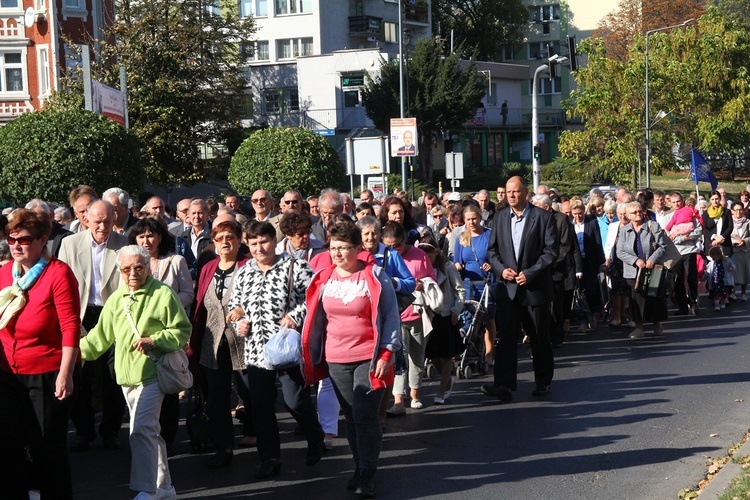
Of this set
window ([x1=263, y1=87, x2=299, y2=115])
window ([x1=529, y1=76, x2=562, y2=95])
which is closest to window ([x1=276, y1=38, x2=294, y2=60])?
window ([x1=263, y1=87, x2=299, y2=115])

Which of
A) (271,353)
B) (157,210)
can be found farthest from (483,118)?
(271,353)

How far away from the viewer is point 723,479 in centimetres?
738

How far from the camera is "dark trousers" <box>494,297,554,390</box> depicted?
Result: 10.7 meters

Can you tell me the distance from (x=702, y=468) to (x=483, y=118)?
68349 millimetres

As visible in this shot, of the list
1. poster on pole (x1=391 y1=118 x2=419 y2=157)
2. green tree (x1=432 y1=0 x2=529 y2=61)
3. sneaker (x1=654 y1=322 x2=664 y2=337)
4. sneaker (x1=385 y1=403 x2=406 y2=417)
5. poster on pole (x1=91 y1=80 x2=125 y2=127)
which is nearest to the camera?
sneaker (x1=385 y1=403 x2=406 y2=417)

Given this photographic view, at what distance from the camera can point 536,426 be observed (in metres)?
9.59

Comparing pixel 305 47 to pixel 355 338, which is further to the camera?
pixel 305 47

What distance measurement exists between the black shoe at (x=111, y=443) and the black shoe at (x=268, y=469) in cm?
166

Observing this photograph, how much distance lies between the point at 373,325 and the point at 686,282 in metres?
11.8

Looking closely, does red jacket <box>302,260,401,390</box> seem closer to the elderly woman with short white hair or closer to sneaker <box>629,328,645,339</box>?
the elderly woman with short white hair

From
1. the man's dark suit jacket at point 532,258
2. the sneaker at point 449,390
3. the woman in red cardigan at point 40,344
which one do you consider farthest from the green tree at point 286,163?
the woman in red cardigan at point 40,344

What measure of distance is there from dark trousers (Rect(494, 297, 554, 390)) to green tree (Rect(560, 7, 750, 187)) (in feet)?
148

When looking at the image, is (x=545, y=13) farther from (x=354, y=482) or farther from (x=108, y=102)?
(x=354, y=482)

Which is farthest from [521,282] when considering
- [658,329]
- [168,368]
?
[658,329]
